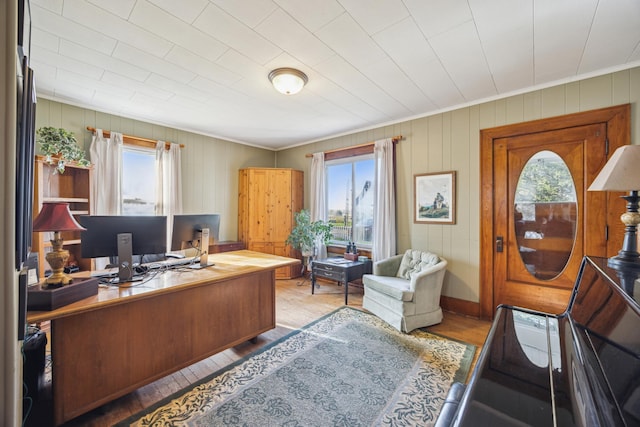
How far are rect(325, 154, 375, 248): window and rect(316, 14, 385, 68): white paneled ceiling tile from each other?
217 cm

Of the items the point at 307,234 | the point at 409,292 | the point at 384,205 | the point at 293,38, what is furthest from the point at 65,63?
the point at 409,292

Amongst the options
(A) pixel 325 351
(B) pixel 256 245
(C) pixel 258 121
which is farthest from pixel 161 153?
(A) pixel 325 351

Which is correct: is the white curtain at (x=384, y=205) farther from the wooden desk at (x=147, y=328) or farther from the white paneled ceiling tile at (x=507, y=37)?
the wooden desk at (x=147, y=328)

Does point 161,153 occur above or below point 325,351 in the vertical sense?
above

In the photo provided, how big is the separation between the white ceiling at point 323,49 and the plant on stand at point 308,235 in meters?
1.93

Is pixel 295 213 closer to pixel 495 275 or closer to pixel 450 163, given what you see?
pixel 450 163

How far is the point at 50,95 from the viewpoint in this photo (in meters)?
3.12

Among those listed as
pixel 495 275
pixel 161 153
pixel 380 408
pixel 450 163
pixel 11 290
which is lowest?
pixel 380 408

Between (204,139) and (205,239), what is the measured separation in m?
2.81

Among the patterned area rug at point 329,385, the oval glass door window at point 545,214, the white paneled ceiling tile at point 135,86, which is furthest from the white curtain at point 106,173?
the oval glass door window at point 545,214

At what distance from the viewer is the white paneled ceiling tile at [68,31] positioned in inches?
72.2

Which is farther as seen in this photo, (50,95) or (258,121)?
(258,121)

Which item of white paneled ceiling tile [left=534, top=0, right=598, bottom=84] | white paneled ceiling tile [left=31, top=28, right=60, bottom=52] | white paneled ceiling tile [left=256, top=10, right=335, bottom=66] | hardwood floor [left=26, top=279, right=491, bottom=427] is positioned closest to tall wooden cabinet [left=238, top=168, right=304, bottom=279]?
hardwood floor [left=26, top=279, right=491, bottom=427]

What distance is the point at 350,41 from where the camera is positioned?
2115 millimetres
